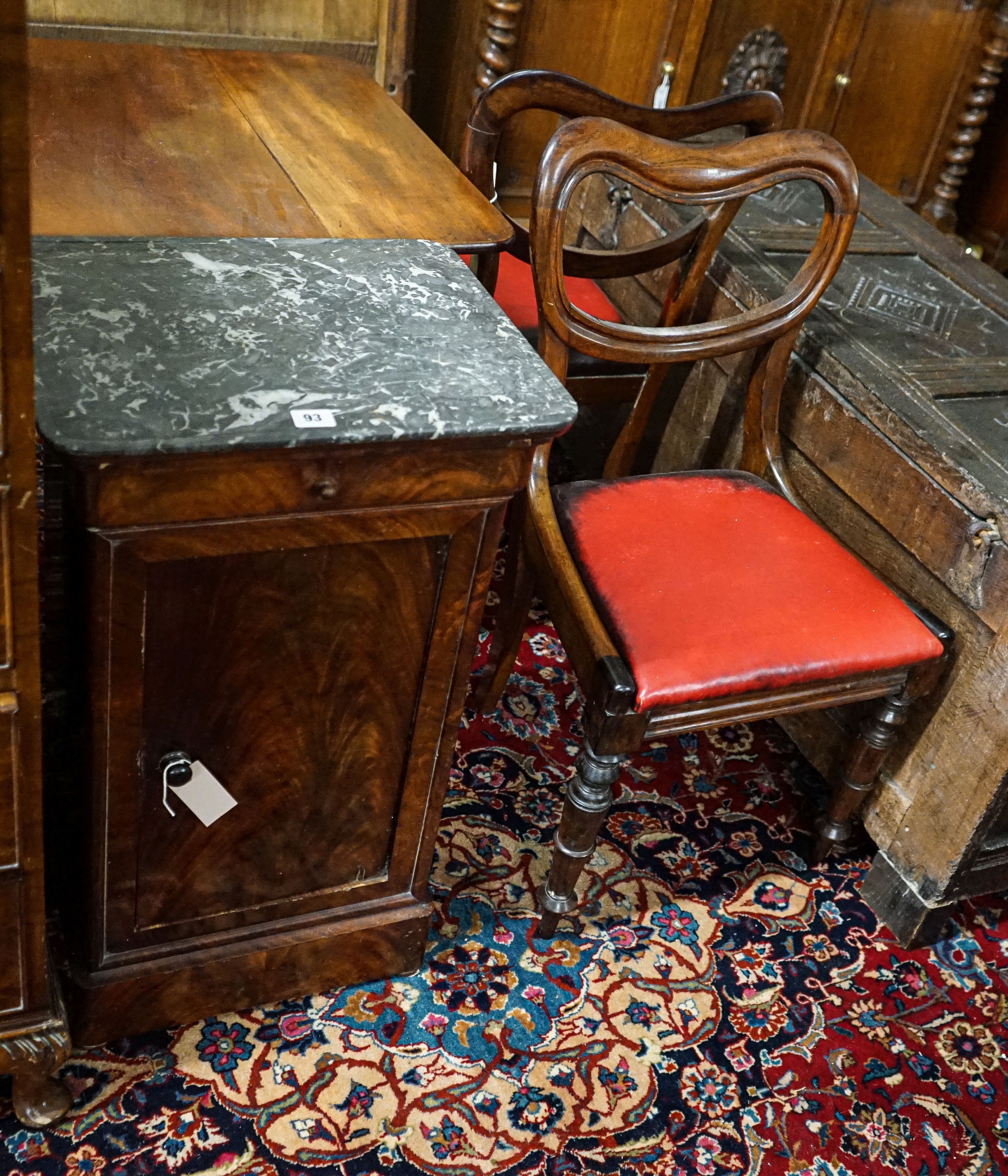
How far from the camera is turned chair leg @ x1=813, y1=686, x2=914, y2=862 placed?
2.04 m

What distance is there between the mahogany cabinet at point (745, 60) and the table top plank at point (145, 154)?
1255 millimetres

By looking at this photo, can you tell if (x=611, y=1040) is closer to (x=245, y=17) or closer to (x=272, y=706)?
(x=272, y=706)

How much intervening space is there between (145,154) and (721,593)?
1192mm

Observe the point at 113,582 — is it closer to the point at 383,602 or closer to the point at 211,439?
the point at 211,439

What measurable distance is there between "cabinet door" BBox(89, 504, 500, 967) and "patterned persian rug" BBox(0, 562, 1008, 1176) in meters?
0.23

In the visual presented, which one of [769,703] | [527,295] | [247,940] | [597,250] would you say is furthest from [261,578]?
[527,295]

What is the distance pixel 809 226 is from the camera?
102 inches

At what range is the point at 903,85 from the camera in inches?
160

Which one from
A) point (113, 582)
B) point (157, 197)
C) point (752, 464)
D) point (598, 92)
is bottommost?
point (752, 464)

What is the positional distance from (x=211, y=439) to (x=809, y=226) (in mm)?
1817

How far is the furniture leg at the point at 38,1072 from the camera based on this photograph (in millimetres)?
1539

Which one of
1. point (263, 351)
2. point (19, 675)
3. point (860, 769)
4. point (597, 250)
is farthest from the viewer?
point (597, 250)

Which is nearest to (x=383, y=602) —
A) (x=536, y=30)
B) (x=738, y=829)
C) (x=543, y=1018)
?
(x=543, y=1018)

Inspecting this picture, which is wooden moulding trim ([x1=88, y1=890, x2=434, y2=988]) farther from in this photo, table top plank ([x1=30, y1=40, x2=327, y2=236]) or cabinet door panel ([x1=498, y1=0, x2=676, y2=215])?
cabinet door panel ([x1=498, y1=0, x2=676, y2=215])
